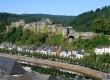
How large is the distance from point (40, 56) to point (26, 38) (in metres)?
19.0

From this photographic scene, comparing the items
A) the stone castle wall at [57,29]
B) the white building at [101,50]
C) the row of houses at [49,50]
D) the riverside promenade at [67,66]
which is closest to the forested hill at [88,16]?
the stone castle wall at [57,29]

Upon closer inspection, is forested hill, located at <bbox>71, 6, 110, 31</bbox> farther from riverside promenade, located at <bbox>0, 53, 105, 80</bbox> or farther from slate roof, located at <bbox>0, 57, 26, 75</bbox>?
slate roof, located at <bbox>0, 57, 26, 75</bbox>

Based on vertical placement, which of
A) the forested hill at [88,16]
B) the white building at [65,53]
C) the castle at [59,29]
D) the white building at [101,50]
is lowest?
the white building at [65,53]

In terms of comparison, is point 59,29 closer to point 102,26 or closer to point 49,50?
point 49,50

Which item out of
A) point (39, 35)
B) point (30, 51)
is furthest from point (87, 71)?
point (39, 35)

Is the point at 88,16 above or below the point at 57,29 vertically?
above

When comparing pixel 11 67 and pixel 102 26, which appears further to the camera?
pixel 102 26

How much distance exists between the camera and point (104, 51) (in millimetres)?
59750

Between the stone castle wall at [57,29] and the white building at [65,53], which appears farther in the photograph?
the stone castle wall at [57,29]

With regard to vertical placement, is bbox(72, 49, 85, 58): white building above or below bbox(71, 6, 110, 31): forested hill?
below

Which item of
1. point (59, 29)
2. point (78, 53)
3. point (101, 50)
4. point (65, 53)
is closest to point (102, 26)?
point (65, 53)

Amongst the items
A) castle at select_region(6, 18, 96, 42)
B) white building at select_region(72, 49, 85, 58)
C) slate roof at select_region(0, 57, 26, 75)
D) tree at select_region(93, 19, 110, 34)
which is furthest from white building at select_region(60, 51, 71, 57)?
slate roof at select_region(0, 57, 26, 75)

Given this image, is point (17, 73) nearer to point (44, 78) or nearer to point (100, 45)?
point (44, 78)

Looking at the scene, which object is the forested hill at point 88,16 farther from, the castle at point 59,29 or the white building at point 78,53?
the white building at point 78,53
